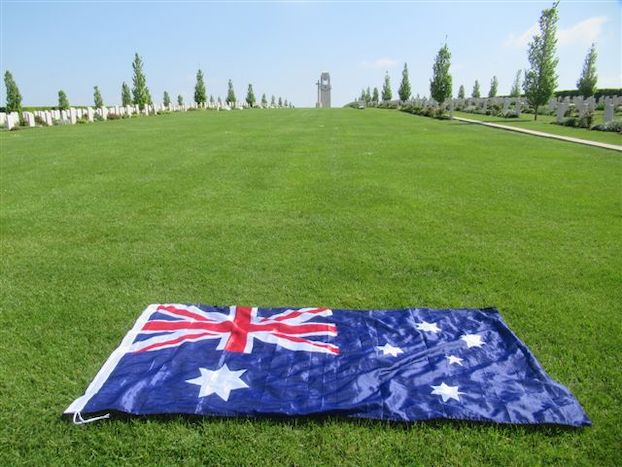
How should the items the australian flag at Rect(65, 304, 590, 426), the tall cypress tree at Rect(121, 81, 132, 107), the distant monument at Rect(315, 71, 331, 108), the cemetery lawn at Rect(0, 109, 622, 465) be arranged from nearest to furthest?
1. the cemetery lawn at Rect(0, 109, 622, 465)
2. the australian flag at Rect(65, 304, 590, 426)
3. the tall cypress tree at Rect(121, 81, 132, 107)
4. the distant monument at Rect(315, 71, 331, 108)

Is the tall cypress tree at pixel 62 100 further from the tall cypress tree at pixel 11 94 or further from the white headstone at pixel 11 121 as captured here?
the white headstone at pixel 11 121

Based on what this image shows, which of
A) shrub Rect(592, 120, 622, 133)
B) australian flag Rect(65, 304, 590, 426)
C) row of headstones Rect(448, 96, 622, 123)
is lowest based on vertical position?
australian flag Rect(65, 304, 590, 426)

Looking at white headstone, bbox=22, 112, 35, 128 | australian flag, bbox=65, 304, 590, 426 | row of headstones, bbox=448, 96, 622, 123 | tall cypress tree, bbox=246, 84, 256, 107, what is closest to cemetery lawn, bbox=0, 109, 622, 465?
australian flag, bbox=65, 304, 590, 426

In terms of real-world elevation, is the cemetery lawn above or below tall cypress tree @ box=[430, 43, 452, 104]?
below

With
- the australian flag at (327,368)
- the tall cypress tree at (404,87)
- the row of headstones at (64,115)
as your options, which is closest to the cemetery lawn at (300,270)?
the australian flag at (327,368)

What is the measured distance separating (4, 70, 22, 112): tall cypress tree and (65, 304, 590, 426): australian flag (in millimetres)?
39028

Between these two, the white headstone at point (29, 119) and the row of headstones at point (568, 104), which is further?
the white headstone at point (29, 119)

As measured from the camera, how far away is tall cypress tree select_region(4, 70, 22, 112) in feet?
113

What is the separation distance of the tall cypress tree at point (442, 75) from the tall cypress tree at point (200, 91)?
36.1m

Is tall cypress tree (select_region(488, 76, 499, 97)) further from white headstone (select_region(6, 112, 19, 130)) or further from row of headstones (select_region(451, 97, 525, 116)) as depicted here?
white headstone (select_region(6, 112, 19, 130))

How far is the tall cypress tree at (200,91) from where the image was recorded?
64031mm

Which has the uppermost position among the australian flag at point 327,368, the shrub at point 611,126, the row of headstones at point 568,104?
the row of headstones at point 568,104

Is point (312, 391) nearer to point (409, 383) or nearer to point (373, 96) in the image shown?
point (409, 383)

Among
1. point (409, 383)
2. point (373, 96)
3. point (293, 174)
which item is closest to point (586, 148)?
point (293, 174)
